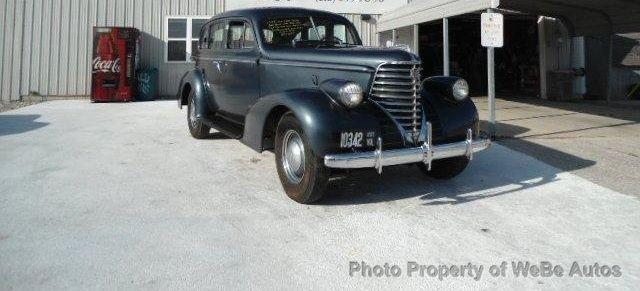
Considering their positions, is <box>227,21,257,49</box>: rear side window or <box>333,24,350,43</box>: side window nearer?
<box>227,21,257,49</box>: rear side window

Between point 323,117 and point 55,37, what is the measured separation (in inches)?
482

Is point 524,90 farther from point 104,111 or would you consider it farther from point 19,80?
point 19,80

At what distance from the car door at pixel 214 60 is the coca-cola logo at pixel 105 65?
6.68 metres

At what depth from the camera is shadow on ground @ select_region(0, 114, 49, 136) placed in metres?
7.71

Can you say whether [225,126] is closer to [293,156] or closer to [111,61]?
[293,156]

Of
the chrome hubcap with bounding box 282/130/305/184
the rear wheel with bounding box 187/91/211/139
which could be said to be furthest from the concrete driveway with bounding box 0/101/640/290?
the rear wheel with bounding box 187/91/211/139

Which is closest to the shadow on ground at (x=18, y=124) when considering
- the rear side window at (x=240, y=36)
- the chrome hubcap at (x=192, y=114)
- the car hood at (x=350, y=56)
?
the chrome hubcap at (x=192, y=114)

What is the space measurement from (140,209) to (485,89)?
16.0 metres

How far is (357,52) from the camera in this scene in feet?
13.8

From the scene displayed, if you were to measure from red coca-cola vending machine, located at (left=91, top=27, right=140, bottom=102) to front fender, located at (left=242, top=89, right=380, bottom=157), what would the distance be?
9682 mm

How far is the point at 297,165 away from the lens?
4.15 metres

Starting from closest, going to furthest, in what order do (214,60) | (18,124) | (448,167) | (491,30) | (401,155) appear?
1. (401,155)
2. (448,167)
3. (214,60)
4. (491,30)
5. (18,124)

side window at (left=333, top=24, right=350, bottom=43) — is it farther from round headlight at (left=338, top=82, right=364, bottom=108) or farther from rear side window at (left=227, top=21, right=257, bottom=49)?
round headlight at (left=338, top=82, right=364, bottom=108)

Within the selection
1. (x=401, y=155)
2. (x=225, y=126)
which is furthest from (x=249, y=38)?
(x=401, y=155)
